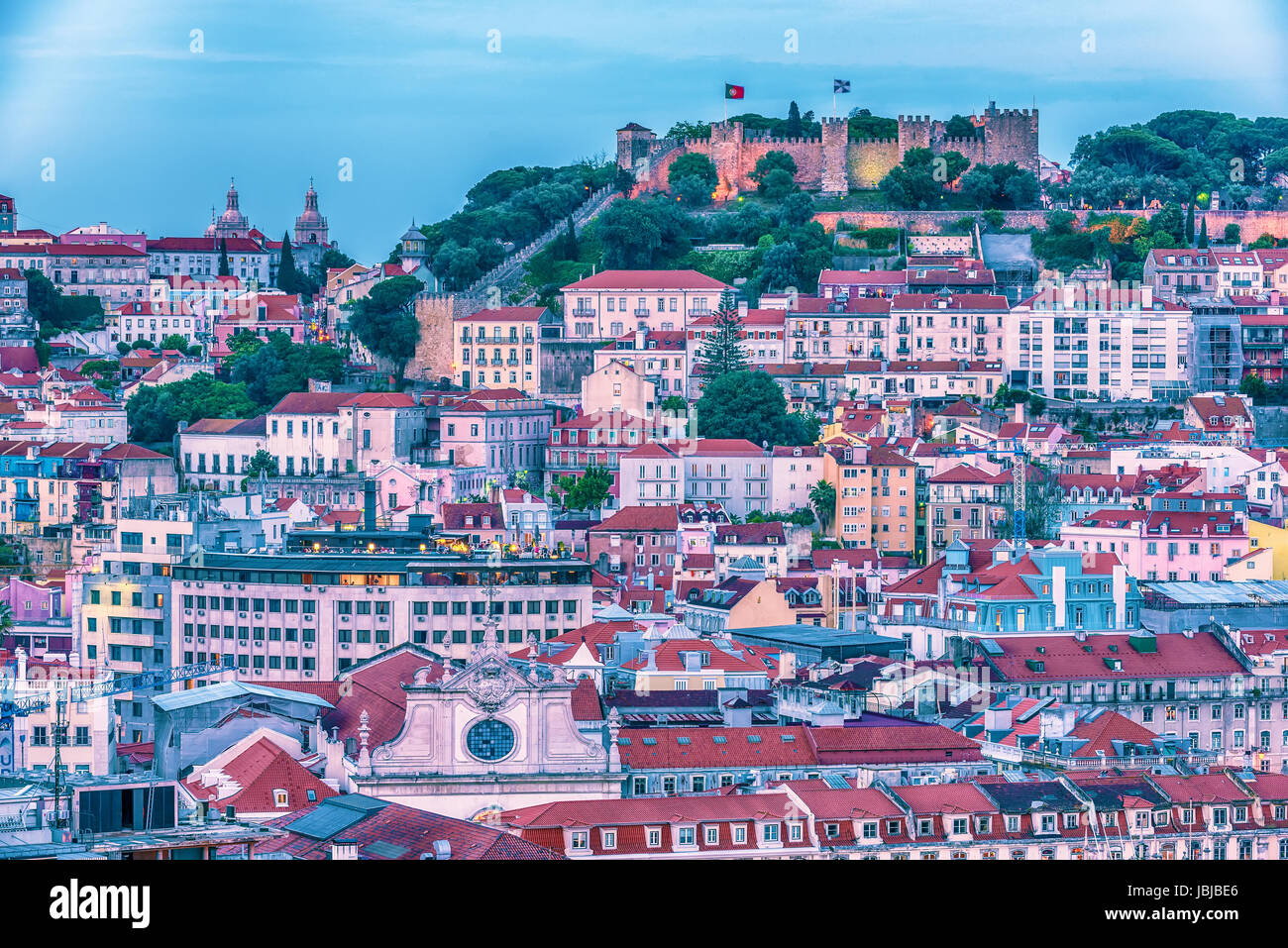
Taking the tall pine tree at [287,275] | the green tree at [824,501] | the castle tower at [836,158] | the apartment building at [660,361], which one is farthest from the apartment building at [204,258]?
the green tree at [824,501]

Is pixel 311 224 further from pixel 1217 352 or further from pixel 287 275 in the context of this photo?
pixel 1217 352

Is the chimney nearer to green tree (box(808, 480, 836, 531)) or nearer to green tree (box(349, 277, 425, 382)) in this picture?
green tree (box(349, 277, 425, 382))

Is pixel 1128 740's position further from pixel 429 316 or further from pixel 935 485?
pixel 429 316

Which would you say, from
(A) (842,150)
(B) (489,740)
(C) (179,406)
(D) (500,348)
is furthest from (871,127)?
(B) (489,740)

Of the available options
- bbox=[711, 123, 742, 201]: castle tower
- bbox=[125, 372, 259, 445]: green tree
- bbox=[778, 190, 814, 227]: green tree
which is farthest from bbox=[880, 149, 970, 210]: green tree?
bbox=[125, 372, 259, 445]: green tree
